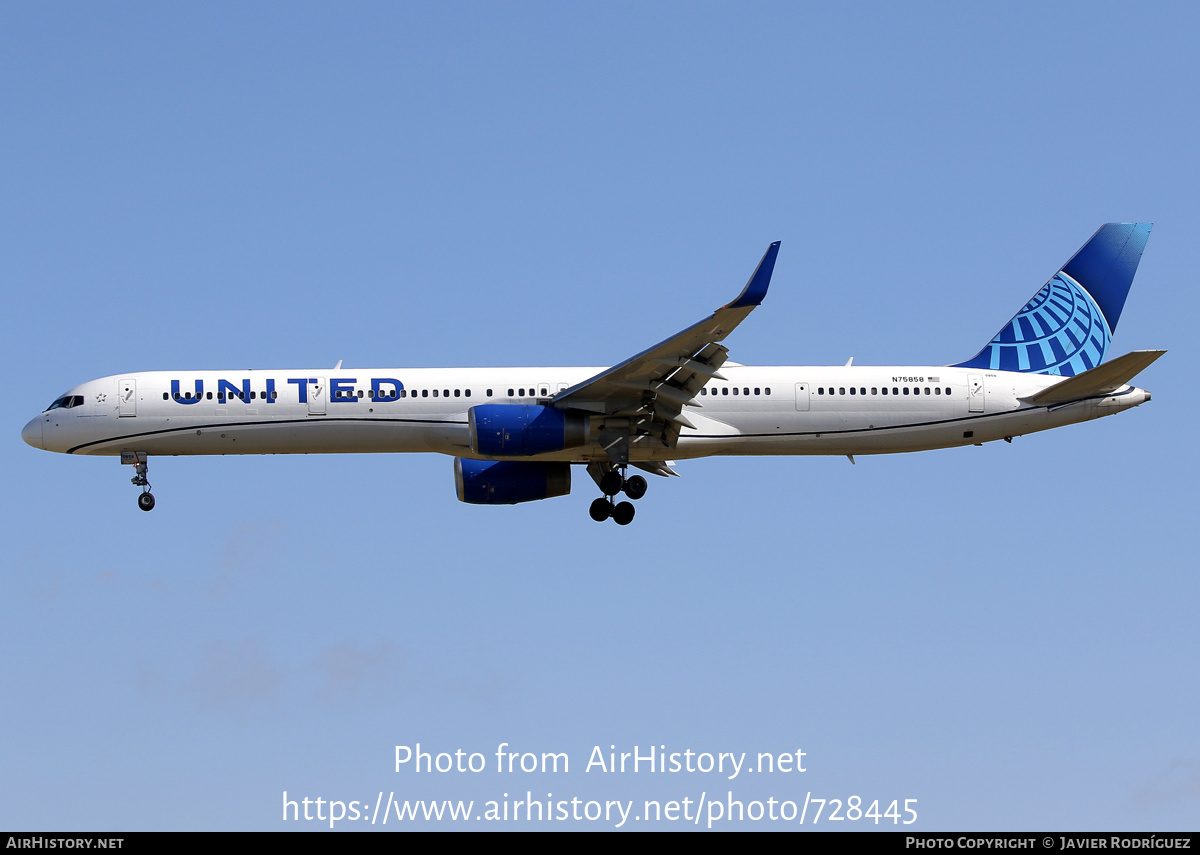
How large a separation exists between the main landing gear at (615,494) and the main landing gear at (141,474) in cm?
1112

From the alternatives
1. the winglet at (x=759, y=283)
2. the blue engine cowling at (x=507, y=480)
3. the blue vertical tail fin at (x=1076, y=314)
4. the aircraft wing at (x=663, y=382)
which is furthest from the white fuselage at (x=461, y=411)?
the winglet at (x=759, y=283)

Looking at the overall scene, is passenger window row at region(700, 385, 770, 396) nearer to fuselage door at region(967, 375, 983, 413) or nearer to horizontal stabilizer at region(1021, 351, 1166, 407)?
fuselage door at region(967, 375, 983, 413)

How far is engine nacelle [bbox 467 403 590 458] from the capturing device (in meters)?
A: 33.7

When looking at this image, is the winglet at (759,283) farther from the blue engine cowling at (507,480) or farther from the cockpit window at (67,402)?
the cockpit window at (67,402)

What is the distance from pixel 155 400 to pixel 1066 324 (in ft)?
79.4

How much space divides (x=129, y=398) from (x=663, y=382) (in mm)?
13350

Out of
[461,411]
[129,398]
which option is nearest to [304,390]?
[461,411]

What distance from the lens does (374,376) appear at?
3588 cm

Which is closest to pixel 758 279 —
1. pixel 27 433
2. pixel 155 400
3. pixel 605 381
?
pixel 605 381

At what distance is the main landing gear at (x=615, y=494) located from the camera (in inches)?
1417

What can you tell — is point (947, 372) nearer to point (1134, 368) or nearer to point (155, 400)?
point (1134, 368)
